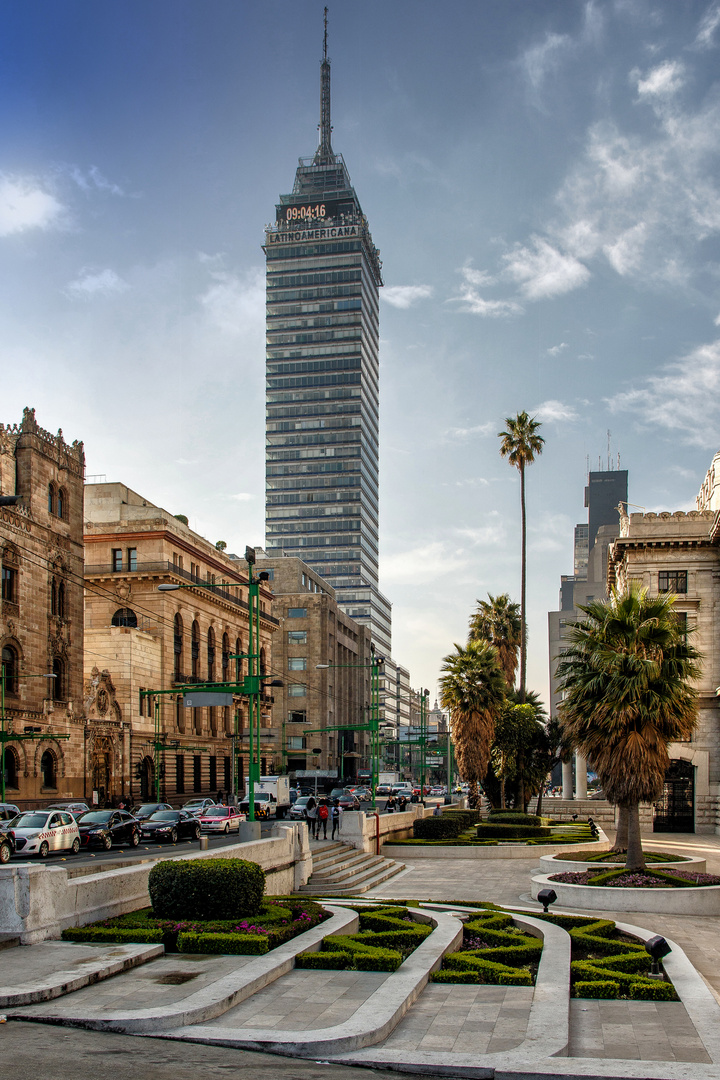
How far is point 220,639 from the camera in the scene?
3627 inches

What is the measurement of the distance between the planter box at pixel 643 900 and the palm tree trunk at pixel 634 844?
2041 mm

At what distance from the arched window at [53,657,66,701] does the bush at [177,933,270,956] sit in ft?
171

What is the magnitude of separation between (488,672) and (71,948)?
134ft

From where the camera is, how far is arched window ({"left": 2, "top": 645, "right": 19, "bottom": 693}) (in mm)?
56656

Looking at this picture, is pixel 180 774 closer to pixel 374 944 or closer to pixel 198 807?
pixel 198 807

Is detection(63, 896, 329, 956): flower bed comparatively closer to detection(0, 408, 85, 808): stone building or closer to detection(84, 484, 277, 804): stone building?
detection(0, 408, 85, 808): stone building

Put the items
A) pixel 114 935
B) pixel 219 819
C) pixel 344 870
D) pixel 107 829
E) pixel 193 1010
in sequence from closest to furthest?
pixel 193 1010, pixel 114 935, pixel 344 870, pixel 107 829, pixel 219 819

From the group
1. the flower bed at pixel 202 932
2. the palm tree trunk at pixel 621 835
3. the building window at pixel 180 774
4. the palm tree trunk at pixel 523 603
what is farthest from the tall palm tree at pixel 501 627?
the flower bed at pixel 202 932

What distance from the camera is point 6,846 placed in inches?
1221

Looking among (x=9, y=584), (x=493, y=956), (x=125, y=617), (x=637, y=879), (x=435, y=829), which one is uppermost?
(x=9, y=584)

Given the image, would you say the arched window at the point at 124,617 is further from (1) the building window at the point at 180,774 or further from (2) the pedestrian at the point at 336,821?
(2) the pedestrian at the point at 336,821

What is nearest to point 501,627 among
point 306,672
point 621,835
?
point 621,835

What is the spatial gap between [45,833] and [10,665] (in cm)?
2623

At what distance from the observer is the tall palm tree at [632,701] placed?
2520 centimetres
